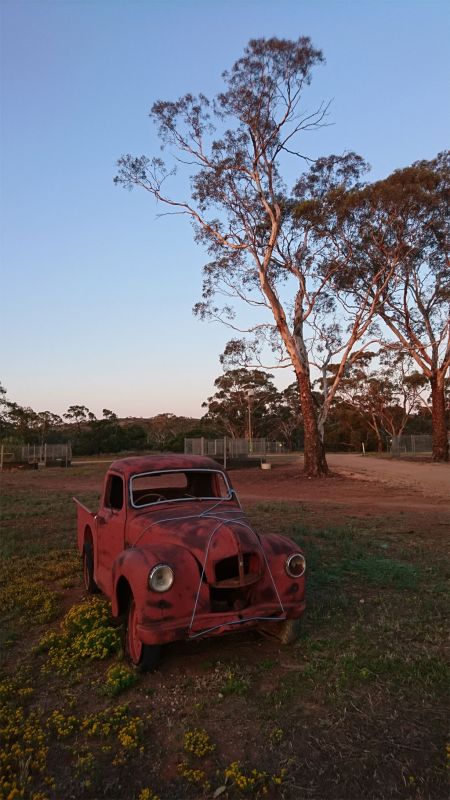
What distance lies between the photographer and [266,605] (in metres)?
4.09

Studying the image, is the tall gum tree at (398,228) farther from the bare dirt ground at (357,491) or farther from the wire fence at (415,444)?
the wire fence at (415,444)

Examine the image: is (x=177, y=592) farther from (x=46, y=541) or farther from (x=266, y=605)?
(x=46, y=541)

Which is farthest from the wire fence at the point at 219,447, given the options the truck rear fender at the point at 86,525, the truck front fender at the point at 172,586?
the truck front fender at the point at 172,586

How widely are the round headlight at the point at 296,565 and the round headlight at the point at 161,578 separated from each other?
962mm

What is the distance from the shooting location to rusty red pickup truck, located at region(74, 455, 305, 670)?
3805 mm

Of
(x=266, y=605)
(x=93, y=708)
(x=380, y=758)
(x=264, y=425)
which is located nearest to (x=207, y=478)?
(x=266, y=605)

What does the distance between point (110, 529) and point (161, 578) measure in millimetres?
1524

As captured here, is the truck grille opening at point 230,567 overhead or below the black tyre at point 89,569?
overhead

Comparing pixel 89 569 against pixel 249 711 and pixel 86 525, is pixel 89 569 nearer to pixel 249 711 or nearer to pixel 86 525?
pixel 86 525

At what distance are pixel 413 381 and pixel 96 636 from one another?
51.3 metres

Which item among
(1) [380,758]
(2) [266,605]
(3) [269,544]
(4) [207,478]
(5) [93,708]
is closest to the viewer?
(1) [380,758]

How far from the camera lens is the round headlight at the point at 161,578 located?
149 inches

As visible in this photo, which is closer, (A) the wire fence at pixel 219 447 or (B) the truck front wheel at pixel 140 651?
(B) the truck front wheel at pixel 140 651

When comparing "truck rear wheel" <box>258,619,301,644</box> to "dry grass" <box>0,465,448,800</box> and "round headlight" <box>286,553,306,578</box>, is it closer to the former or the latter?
"dry grass" <box>0,465,448,800</box>
